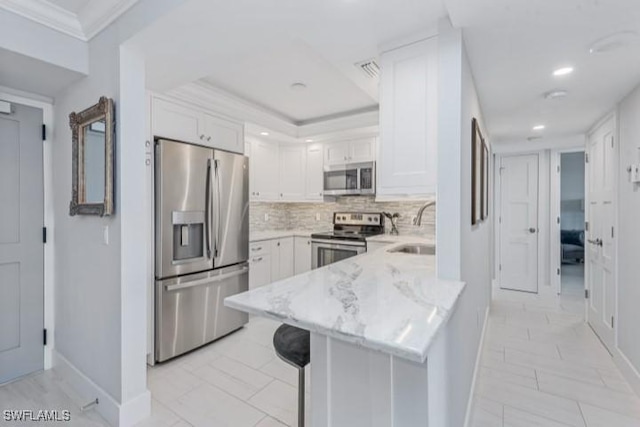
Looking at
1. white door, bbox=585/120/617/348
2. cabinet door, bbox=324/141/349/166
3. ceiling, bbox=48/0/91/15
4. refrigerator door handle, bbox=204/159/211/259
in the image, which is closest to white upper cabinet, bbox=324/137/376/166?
cabinet door, bbox=324/141/349/166

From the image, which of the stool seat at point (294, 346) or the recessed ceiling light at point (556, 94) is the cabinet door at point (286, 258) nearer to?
the stool seat at point (294, 346)

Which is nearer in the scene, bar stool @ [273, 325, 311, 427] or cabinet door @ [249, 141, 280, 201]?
bar stool @ [273, 325, 311, 427]

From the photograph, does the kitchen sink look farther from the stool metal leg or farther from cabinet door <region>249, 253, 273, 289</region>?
the stool metal leg

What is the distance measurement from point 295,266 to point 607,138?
3.66 metres

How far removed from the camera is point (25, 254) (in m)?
2.42

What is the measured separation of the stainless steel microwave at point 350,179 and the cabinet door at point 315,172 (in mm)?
103

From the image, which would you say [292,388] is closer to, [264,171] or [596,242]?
[264,171]

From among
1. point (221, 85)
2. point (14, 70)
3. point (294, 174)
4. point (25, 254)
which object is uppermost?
point (221, 85)

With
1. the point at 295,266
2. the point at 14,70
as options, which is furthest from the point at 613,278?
the point at 14,70

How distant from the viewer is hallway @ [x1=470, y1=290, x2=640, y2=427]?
1.96 meters

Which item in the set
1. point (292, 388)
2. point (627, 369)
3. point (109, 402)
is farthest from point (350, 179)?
point (109, 402)

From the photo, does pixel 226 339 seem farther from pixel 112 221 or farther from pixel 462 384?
pixel 462 384

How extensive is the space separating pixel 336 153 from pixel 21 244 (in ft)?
10.9

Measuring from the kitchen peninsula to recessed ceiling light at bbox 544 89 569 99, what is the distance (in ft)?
6.24
